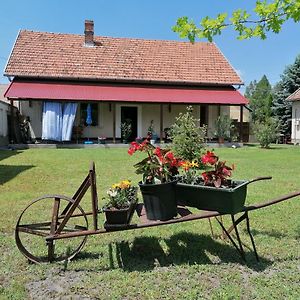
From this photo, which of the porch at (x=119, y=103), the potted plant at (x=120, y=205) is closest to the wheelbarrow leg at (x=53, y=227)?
the potted plant at (x=120, y=205)

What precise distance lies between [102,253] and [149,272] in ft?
2.47

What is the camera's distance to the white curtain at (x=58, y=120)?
64.5ft

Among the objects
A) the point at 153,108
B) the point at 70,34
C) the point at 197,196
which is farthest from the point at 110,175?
the point at 70,34

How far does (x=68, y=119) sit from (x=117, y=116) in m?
3.58

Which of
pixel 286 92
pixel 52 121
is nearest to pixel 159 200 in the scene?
pixel 52 121

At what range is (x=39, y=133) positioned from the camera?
70.0 ft

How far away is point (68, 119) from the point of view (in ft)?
65.6

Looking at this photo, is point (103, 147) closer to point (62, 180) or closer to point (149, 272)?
point (62, 180)

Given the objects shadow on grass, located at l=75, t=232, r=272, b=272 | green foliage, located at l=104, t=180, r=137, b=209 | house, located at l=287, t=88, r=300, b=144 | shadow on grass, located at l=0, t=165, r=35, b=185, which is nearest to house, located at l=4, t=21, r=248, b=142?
house, located at l=287, t=88, r=300, b=144

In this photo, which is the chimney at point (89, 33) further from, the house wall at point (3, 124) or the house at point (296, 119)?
the house at point (296, 119)

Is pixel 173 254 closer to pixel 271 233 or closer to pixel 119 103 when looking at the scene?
pixel 271 233

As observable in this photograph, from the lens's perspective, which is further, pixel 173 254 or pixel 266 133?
pixel 266 133

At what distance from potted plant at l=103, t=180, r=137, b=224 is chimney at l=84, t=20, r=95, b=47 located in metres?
21.7

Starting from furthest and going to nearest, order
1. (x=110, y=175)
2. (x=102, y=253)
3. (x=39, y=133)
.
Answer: (x=39, y=133) → (x=110, y=175) → (x=102, y=253)
